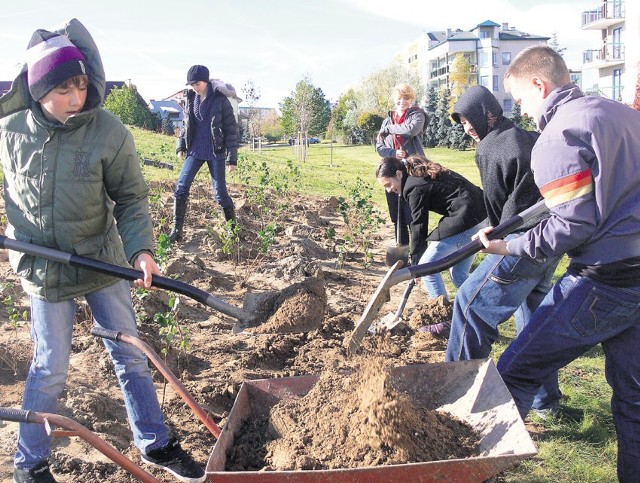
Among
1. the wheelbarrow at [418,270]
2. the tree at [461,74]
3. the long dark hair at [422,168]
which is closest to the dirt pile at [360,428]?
the wheelbarrow at [418,270]

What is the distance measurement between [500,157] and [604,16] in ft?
139

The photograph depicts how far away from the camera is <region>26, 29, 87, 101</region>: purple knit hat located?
7.36 ft

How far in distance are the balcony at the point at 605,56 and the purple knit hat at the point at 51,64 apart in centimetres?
4149

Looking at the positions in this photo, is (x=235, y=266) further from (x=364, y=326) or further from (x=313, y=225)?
(x=364, y=326)

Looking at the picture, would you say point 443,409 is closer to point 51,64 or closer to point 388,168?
point 51,64

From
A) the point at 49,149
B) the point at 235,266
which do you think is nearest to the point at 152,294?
the point at 235,266

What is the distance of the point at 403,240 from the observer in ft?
17.7

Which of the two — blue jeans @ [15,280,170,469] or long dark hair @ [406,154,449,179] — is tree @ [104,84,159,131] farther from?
blue jeans @ [15,280,170,469]

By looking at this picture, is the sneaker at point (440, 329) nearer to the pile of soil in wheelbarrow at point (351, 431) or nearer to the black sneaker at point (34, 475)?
the pile of soil in wheelbarrow at point (351, 431)

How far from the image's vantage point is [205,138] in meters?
6.86

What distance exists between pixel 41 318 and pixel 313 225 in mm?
6774

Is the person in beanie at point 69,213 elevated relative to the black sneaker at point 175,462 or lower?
elevated

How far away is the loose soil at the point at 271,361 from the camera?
214 cm

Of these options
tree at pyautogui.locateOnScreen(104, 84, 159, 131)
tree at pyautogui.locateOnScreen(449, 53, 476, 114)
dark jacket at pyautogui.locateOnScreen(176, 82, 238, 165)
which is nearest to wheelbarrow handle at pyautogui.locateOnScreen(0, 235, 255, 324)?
dark jacket at pyautogui.locateOnScreen(176, 82, 238, 165)
